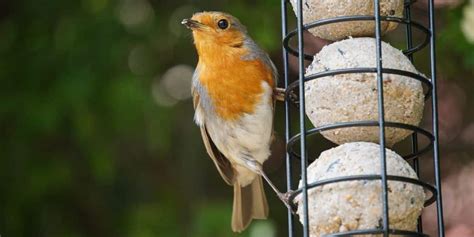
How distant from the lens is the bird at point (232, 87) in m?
5.07

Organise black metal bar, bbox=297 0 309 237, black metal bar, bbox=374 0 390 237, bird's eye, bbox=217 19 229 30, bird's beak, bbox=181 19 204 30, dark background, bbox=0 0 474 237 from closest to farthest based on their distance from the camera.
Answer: black metal bar, bbox=374 0 390 237, black metal bar, bbox=297 0 309 237, bird's beak, bbox=181 19 204 30, bird's eye, bbox=217 19 229 30, dark background, bbox=0 0 474 237

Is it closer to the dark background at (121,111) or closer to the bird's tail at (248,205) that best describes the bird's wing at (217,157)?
the bird's tail at (248,205)

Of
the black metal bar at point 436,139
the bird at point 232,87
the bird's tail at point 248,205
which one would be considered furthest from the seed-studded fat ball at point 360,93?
the bird's tail at point 248,205

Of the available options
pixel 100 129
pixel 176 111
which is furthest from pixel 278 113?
pixel 100 129

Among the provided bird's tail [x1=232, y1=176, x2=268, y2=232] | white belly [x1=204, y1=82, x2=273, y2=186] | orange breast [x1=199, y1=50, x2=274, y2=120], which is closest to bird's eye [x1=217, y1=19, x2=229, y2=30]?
orange breast [x1=199, y1=50, x2=274, y2=120]

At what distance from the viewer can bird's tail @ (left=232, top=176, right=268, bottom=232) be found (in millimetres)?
5730

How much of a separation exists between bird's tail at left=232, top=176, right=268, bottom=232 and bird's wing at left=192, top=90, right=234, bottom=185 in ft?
0.43

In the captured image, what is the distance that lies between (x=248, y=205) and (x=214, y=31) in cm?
114

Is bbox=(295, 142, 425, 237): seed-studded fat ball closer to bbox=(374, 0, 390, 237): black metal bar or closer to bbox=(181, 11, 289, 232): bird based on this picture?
bbox=(374, 0, 390, 237): black metal bar

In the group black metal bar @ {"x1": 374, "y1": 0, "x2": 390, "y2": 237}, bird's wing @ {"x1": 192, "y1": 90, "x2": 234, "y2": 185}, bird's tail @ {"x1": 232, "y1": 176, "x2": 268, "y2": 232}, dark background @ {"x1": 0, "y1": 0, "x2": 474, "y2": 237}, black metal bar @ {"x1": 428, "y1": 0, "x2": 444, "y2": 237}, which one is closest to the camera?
black metal bar @ {"x1": 374, "y1": 0, "x2": 390, "y2": 237}

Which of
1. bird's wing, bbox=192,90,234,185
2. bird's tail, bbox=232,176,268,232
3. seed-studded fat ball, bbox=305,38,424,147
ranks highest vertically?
seed-studded fat ball, bbox=305,38,424,147

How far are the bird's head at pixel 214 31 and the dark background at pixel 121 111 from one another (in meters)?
1.49

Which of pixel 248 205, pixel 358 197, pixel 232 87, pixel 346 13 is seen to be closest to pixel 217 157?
pixel 248 205

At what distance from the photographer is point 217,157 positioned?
5.60m
